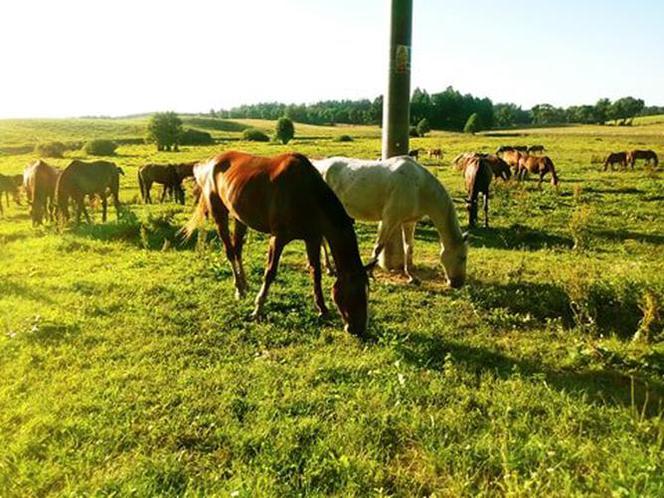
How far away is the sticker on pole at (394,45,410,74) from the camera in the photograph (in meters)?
8.83

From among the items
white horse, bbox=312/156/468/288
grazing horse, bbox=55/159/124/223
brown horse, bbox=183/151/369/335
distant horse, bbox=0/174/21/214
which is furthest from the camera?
distant horse, bbox=0/174/21/214

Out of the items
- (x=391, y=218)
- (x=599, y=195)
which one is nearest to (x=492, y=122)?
(x=599, y=195)

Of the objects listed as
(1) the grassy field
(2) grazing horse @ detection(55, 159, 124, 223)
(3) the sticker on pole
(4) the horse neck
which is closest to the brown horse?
(1) the grassy field

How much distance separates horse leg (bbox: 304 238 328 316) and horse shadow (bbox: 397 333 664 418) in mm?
1326

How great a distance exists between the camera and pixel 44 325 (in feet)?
21.2

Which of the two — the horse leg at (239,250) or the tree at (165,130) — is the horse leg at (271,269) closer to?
the horse leg at (239,250)

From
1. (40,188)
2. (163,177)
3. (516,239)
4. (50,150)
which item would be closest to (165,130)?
(50,150)

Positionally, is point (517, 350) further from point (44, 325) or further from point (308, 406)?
point (44, 325)

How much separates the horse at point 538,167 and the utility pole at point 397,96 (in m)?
14.3

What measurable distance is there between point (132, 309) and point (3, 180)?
19.1 m

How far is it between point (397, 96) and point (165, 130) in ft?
225

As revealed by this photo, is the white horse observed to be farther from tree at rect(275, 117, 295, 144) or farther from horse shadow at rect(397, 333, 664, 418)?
tree at rect(275, 117, 295, 144)

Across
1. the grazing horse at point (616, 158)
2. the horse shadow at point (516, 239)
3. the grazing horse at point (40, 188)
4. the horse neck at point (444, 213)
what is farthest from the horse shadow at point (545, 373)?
the grazing horse at point (616, 158)

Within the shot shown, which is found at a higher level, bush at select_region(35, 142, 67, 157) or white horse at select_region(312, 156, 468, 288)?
bush at select_region(35, 142, 67, 157)
